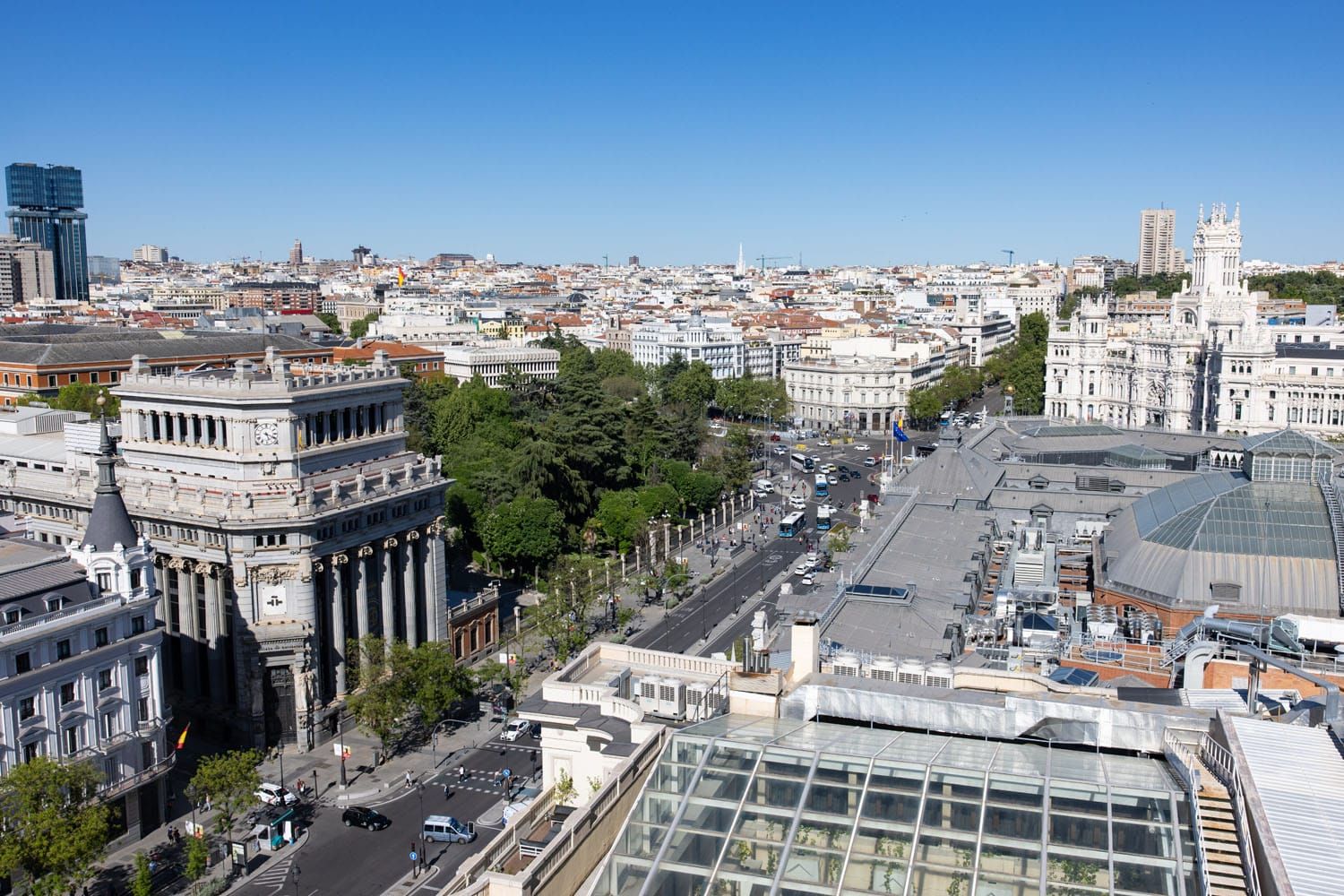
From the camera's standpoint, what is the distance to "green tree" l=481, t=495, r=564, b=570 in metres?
64.4

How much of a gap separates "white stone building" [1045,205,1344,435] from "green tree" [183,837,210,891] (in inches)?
3213

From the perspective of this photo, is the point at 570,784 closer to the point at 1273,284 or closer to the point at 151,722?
the point at 151,722

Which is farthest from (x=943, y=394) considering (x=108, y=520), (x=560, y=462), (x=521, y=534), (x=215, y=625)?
(x=108, y=520)

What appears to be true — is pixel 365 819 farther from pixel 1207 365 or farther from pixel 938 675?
pixel 1207 365

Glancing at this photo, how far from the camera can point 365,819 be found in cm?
3756

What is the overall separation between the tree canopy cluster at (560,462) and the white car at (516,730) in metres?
19.5

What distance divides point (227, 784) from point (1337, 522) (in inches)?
1578

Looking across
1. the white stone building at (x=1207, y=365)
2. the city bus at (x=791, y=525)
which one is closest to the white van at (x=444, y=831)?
the city bus at (x=791, y=525)

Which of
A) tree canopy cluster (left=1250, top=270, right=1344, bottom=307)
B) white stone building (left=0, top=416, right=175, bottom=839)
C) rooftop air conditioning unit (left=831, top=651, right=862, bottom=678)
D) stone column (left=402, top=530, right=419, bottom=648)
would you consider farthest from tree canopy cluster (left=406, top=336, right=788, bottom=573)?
tree canopy cluster (left=1250, top=270, right=1344, bottom=307)

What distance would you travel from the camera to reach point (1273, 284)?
197 metres

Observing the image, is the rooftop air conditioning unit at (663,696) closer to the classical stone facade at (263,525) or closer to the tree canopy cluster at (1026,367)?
the classical stone facade at (263,525)

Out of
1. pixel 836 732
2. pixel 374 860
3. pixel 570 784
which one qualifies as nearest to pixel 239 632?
pixel 374 860

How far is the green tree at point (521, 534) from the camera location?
211 feet

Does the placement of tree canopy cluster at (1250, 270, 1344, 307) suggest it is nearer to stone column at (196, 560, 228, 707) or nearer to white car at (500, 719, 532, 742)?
white car at (500, 719, 532, 742)
